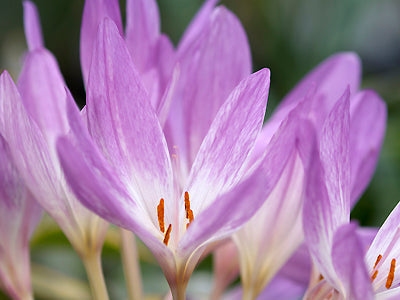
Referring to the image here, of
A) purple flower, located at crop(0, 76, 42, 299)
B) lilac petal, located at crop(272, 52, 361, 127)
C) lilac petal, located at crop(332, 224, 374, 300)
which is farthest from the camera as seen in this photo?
lilac petal, located at crop(272, 52, 361, 127)

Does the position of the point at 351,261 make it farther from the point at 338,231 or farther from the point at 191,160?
the point at 191,160

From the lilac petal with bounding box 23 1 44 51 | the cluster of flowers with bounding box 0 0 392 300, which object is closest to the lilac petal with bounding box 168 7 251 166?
the cluster of flowers with bounding box 0 0 392 300

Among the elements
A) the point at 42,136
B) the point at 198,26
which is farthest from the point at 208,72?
the point at 42,136

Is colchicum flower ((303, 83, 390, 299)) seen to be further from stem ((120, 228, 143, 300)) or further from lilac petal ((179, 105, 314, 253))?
stem ((120, 228, 143, 300))

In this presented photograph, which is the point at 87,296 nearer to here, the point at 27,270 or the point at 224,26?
the point at 27,270

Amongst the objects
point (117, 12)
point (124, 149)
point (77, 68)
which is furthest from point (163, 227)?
point (77, 68)

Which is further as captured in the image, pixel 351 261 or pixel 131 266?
pixel 131 266
